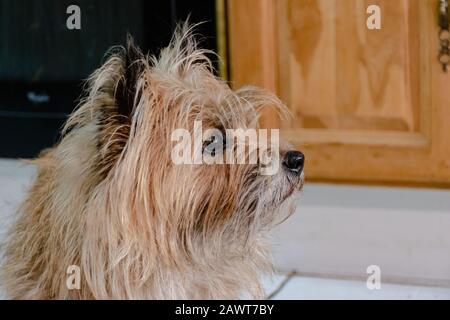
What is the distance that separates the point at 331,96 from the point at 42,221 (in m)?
0.92

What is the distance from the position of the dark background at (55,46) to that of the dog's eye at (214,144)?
0.81 m

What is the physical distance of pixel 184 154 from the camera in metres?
1.36

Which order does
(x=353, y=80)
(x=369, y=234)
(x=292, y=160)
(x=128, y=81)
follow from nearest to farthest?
(x=128, y=81)
(x=292, y=160)
(x=353, y=80)
(x=369, y=234)

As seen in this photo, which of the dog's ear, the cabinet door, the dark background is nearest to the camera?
the dog's ear

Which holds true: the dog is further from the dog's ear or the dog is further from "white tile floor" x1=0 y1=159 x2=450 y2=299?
"white tile floor" x1=0 y1=159 x2=450 y2=299

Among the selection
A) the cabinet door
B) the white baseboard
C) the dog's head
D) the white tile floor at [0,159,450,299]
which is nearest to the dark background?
the cabinet door

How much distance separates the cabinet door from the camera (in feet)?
6.70

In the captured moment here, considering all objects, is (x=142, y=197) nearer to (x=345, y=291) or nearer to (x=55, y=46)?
(x=345, y=291)

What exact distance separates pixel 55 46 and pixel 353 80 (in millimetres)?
732

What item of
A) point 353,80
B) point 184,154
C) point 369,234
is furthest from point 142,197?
point 369,234

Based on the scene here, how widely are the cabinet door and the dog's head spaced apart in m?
0.67

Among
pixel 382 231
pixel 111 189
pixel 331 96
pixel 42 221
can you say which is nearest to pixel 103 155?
pixel 111 189

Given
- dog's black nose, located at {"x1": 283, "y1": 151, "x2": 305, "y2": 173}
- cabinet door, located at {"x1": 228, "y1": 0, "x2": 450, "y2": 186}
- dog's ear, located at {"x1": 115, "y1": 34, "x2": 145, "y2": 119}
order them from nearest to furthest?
dog's ear, located at {"x1": 115, "y1": 34, "x2": 145, "y2": 119} → dog's black nose, located at {"x1": 283, "y1": 151, "x2": 305, "y2": 173} → cabinet door, located at {"x1": 228, "y1": 0, "x2": 450, "y2": 186}

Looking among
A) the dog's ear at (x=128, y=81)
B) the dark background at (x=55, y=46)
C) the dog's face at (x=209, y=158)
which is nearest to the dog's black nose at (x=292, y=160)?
the dog's face at (x=209, y=158)
